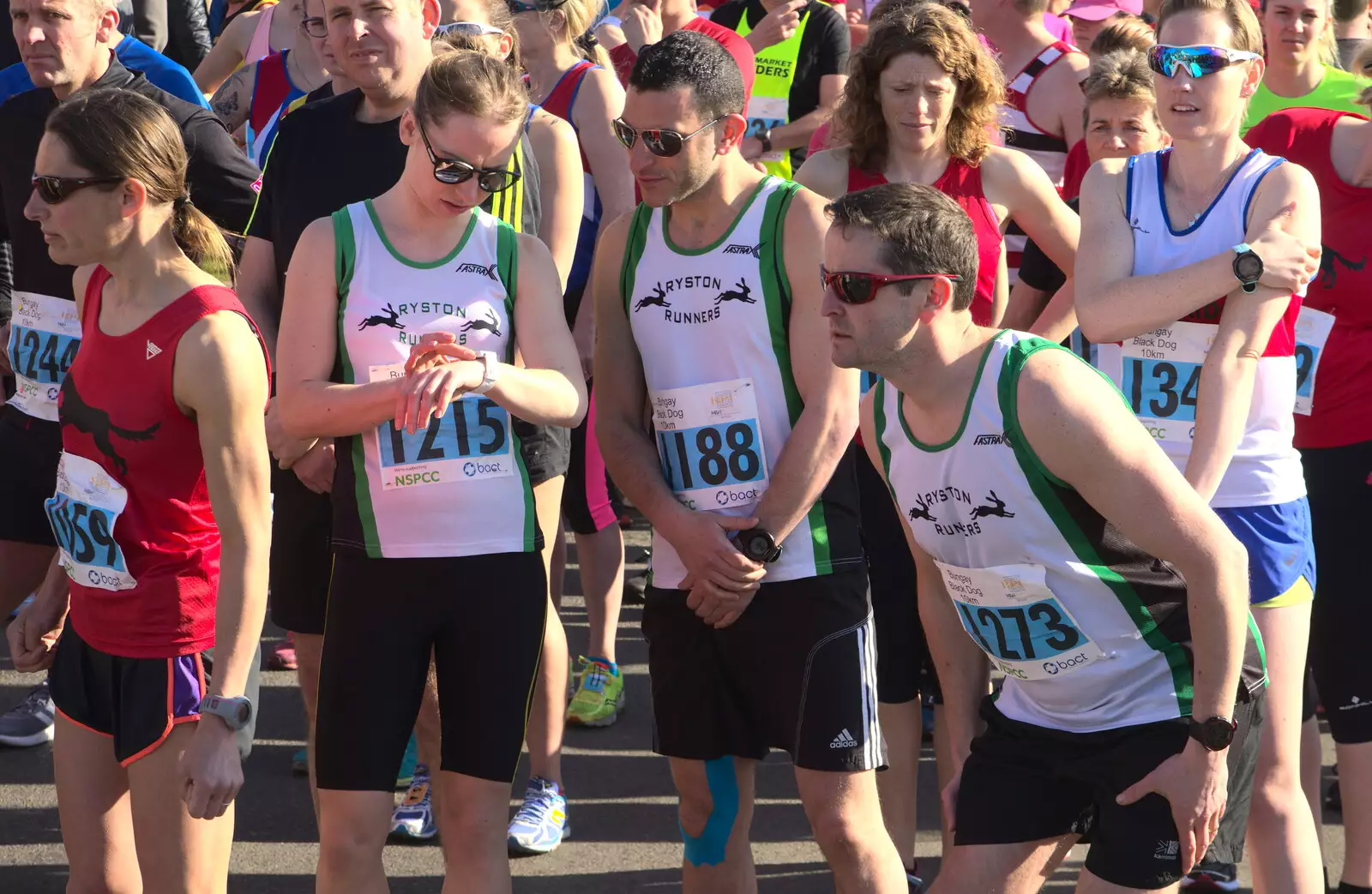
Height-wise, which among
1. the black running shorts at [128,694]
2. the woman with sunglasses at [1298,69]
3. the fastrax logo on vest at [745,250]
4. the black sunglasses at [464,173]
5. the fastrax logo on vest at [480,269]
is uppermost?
the woman with sunglasses at [1298,69]

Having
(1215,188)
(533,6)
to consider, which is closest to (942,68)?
(1215,188)

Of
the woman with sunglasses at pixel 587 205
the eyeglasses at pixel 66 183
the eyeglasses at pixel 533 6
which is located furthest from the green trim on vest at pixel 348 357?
the eyeglasses at pixel 533 6

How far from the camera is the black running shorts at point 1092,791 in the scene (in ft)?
9.21

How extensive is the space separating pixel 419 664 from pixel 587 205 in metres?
2.14

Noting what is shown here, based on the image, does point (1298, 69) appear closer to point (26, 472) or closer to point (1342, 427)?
point (1342, 427)

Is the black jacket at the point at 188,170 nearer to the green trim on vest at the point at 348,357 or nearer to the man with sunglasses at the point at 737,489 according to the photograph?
the green trim on vest at the point at 348,357

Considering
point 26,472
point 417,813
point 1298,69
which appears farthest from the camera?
point 1298,69

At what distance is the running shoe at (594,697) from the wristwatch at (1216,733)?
289cm

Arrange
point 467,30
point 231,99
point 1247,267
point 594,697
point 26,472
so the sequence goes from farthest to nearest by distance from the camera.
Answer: point 231,99 < point 594,697 < point 26,472 < point 467,30 < point 1247,267

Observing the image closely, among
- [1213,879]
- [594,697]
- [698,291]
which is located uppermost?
[698,291]

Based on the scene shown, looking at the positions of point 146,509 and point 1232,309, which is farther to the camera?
point 1232,309

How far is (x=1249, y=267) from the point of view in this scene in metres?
3.33

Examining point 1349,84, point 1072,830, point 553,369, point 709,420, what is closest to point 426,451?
point 553,369

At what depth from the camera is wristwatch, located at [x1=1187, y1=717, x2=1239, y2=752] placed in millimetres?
2738
